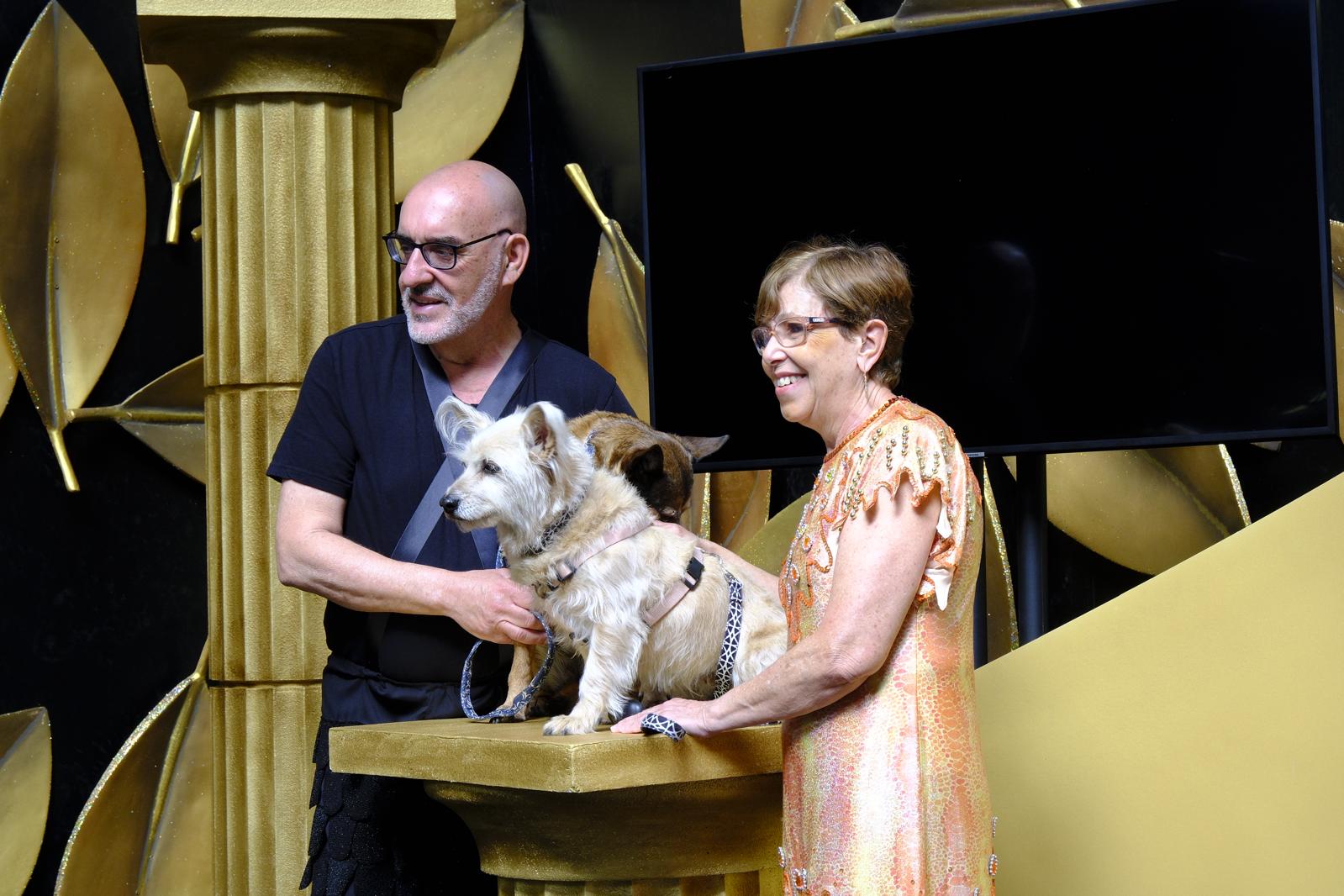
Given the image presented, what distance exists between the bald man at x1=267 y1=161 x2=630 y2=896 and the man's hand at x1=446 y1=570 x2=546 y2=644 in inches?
5.2

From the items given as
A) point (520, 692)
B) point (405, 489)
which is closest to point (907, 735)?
point (520, 692)

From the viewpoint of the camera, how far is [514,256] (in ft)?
8.79

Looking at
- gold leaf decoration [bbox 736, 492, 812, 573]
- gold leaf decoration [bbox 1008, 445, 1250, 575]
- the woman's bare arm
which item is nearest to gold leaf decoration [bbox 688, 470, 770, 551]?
gold leaf decoration [bbox 736, 492, 812, 573]

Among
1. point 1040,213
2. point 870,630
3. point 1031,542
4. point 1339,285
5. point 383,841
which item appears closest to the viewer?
point 870,630

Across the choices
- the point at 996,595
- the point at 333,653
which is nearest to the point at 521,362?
the point at 333,653

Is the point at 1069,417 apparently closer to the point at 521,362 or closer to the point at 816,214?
the point at 816,214

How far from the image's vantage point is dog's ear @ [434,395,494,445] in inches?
91.2

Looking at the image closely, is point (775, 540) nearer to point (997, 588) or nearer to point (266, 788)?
point (997, 588)

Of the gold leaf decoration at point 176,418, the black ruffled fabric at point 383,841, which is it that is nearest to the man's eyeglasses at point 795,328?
the black ruffled fabric at point 383,841

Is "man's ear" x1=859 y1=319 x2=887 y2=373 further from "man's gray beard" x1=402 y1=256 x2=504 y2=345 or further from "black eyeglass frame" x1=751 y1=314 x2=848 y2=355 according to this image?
"man's gray beard" x1=402 y1=256 x2=504 y2=345

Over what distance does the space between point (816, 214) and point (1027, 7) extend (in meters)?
0.96

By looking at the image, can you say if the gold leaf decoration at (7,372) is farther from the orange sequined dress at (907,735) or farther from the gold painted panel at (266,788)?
the orange sequined dress at (907,735)

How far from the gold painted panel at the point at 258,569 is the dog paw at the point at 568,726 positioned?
1.48 m

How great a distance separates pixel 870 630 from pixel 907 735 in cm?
14
